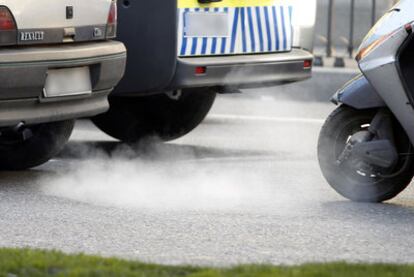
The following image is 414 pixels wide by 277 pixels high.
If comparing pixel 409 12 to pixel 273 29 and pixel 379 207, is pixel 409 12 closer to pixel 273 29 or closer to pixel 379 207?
pixel 379 207

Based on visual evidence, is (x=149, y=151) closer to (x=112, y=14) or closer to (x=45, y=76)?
(x=112, y=14)

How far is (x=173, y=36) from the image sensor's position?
30.0 feet

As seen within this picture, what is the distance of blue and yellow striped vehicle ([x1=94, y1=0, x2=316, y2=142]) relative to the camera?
9141 millimetres

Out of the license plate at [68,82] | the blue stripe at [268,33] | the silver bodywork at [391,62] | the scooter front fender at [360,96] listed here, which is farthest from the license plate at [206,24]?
the silver bodywork at [391,62]

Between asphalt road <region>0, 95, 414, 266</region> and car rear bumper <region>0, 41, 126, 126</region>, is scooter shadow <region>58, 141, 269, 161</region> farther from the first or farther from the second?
car rear bumper <region>0, 41, 126, 126</region>

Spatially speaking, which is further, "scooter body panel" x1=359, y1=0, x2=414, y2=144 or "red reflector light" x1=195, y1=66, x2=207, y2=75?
"red reflector light" x1=195, y1=66, x2=207, y2=75

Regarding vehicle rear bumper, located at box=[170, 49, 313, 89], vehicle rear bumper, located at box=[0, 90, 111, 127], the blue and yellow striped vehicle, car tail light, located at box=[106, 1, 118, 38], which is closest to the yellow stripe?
the blue and yellow striped vehicle

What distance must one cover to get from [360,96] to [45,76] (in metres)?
1.62

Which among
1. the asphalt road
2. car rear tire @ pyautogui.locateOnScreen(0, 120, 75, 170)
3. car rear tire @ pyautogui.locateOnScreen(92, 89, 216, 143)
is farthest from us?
car rear tire @ pyautogui.locateOnScreen(92, 89, 216, 143)

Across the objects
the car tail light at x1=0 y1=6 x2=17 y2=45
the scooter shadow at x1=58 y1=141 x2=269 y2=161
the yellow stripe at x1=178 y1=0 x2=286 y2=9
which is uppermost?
the car tail light at x1=0 y1=6 x2=17 y2=45

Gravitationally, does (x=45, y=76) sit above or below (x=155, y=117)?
above

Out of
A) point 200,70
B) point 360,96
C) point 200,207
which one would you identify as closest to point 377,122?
point 360,96

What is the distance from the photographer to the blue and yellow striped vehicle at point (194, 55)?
9.14 metres

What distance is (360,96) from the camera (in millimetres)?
7648
